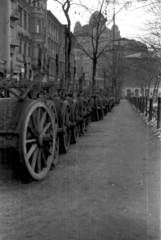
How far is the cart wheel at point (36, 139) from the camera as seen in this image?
402 cm

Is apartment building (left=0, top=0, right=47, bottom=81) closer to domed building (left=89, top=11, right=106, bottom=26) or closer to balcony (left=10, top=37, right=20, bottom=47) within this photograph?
balcony (left=10, top=37, right=20, bottom=47)

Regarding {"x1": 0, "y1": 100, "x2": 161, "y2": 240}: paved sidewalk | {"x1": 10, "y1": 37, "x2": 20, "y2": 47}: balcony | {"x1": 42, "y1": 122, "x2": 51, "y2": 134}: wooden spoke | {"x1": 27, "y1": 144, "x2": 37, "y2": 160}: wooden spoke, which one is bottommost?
{"x1": 0, "y1": 100, "x2": 161, "y2": 240}: paved sidewalk

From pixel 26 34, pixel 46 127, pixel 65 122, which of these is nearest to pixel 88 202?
pixel 46 127

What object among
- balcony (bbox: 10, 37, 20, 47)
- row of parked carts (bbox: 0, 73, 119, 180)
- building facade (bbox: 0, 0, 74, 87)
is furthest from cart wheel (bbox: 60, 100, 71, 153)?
balcony (bbox: 10, 37, 20, 47)

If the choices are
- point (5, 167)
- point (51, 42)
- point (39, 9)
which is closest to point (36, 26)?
point (39, 9)

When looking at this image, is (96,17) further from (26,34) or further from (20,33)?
(26,34)

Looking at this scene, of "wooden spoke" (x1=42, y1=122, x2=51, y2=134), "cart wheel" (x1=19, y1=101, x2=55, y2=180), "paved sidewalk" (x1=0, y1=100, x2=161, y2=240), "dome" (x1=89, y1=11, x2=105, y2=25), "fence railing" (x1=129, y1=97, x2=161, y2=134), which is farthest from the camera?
"dome" (x1=89, y1=11, x2=105, y2=25)

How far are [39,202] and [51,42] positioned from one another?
49770mm

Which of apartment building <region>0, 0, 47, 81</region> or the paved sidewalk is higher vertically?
apartment building <region>0, 0, 47, 81</region>

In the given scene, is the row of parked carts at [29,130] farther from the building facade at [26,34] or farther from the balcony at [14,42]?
the balcony at [14,42]

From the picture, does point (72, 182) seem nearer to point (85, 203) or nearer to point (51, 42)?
point (85, 203)

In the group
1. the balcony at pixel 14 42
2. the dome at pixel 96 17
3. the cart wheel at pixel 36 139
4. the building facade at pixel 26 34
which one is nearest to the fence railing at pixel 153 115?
the cart wheel at pixel 36 139

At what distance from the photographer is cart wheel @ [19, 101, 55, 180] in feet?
13.2

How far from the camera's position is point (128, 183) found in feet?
15.0
